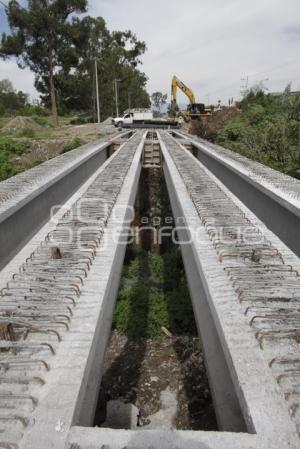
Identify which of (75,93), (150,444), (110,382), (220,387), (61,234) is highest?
(75,93)

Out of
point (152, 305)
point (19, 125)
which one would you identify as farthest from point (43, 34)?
point (152, 305)

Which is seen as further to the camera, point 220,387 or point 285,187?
point 285,187

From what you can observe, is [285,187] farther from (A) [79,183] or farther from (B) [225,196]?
(A) [79,183]

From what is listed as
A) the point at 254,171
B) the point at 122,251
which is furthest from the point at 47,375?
the point at 254,171

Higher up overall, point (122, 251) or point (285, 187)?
point (285, 187)

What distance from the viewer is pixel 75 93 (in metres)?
52.8

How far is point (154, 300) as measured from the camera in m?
11.0

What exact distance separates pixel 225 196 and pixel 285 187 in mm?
1438

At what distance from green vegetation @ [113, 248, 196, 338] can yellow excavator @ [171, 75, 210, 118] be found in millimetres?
28418

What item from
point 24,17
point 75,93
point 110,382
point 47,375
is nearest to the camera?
point 47,375

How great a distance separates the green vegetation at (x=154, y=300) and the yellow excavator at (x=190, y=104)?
28418 mm

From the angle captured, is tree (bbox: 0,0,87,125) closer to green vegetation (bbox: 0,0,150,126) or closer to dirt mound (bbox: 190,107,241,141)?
green vegetation (bbox: 0,0,150,126)

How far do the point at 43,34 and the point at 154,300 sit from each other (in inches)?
1414

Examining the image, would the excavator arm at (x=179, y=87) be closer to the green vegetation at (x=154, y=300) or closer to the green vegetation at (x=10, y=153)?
the green vegetation at (x=10, y=153)
